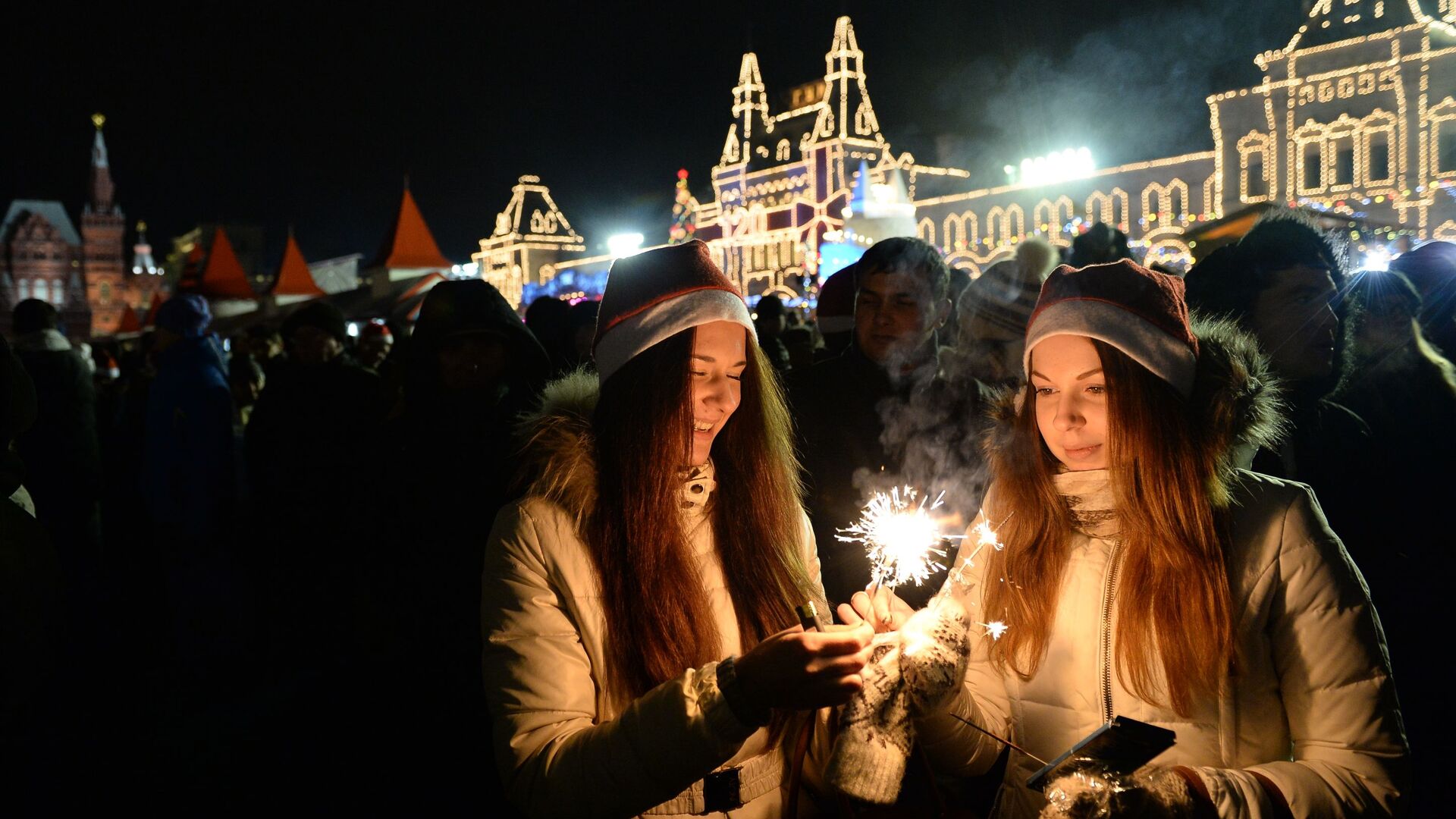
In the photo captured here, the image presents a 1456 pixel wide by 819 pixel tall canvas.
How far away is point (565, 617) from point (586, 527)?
20cm

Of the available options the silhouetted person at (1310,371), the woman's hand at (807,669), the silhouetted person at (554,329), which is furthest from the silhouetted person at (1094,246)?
the woman's hand at (807,669)

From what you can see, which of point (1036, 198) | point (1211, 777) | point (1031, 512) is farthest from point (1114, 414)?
point (1036, 198)

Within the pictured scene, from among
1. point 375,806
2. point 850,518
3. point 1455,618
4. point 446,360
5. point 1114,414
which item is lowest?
point 375,806

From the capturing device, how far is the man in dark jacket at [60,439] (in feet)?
20.9

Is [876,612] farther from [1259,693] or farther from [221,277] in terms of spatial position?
[221,277]

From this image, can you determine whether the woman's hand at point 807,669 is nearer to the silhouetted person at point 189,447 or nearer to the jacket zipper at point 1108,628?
the jacket zipper at point 1108,628

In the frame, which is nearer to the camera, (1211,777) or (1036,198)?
(1211,777)

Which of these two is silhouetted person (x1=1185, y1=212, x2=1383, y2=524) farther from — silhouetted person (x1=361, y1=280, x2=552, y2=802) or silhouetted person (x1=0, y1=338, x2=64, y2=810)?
silhouetted person (x1=0, y1=338, x2=64, y2=810)

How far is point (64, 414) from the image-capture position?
6.40 metres

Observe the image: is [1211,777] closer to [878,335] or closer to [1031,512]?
[1031,512]

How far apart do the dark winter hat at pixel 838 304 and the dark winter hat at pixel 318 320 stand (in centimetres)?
325

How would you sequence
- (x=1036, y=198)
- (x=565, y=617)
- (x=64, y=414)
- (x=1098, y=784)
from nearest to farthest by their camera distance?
(x=1098, y=784) < (x=565, y=617) < (x=64, y=414) < (x=1036, y=198)

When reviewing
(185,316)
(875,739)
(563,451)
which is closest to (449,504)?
(563,451)

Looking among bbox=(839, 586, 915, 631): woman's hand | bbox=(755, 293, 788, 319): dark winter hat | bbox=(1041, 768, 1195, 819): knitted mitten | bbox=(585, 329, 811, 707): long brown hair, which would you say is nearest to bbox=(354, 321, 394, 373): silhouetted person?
bbox=(755, 293, 788, 319): dark winter hat
